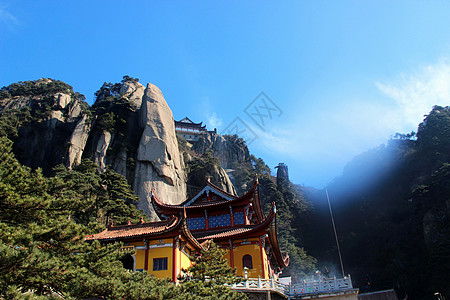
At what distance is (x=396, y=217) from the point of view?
53875mm

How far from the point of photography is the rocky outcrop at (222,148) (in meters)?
72.8

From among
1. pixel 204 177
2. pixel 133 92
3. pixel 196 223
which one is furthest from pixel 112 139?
pixel 196 223

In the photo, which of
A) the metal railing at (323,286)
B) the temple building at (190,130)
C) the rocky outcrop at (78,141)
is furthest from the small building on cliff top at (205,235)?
the temple building at (190,130)

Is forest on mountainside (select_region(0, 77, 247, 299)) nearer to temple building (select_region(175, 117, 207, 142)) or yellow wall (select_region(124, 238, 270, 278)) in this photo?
yellow wall (select_region(124, 238, 270, 278))

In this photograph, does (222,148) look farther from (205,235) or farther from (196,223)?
(205,235)

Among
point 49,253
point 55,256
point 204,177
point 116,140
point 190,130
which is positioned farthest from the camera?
point 190,130

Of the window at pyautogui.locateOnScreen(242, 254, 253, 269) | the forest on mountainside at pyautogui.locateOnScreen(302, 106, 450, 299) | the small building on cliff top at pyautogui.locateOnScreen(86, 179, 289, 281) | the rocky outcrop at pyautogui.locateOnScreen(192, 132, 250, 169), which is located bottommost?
the window at pyautogui.locateOnScreen(242, 254, 253, 269)

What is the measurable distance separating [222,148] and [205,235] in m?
54.2

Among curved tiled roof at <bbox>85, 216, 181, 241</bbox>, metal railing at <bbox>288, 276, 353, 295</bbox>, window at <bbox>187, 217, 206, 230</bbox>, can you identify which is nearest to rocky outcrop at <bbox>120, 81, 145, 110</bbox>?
window at <bbox>187, 217, 206, 230</bbox>

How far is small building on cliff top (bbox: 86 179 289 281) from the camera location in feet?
50.8

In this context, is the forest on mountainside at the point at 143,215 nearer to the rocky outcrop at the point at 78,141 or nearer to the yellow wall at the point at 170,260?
the rocky outcrop at the point at 78,141

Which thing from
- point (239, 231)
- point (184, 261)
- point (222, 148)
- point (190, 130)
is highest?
point (190, 130)

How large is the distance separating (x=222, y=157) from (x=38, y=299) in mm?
66336

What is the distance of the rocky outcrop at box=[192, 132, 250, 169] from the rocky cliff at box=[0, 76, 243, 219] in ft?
64.1
